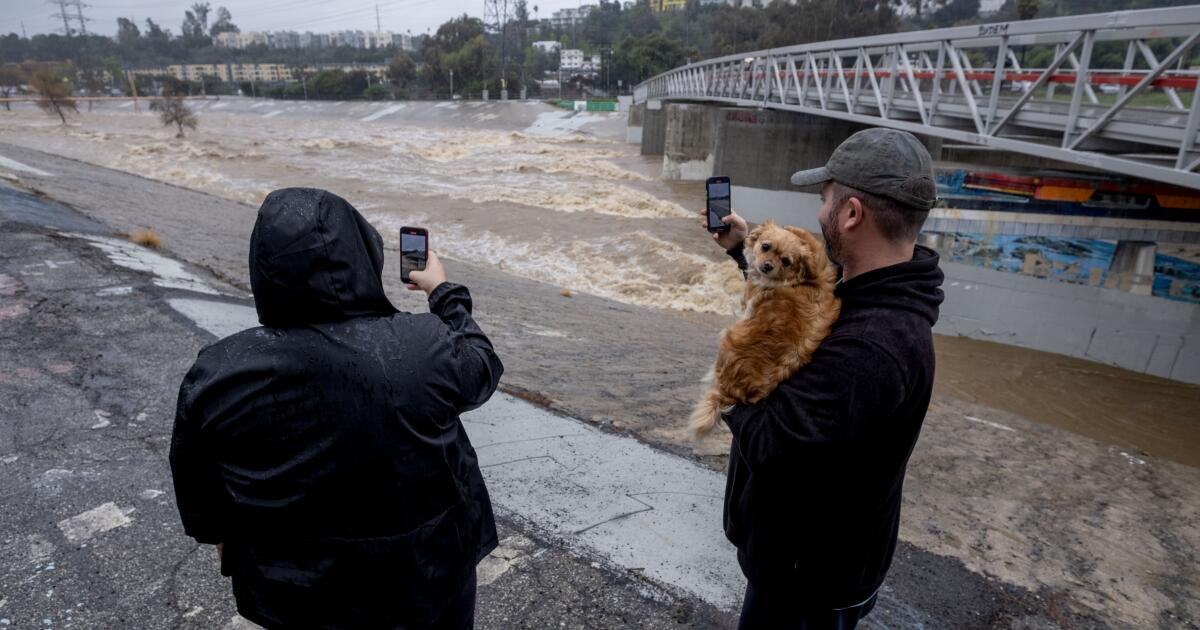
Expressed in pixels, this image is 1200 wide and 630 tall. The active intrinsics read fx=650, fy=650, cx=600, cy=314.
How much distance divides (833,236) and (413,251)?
1446 mm

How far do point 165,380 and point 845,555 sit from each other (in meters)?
5.22

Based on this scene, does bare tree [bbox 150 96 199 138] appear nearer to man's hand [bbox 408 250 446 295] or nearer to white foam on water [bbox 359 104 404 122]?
white foam on water [bbox 359 104 404 122]

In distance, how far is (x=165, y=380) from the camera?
5.08 m

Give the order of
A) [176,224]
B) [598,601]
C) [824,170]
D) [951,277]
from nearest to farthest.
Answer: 1. [824,170]
2. [598,601]
3. [176,224]
4. [951,277]

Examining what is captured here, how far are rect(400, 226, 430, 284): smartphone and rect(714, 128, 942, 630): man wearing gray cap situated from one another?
1254 millimetres

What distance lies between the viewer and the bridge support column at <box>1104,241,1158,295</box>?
1388cm

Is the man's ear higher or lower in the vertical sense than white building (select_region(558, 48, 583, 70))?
lower

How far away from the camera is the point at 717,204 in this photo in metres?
2.67

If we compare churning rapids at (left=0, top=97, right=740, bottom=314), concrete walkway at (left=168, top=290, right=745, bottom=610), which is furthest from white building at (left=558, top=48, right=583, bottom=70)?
concrete walkway at (left=168, top=290, right=745, bottom=610)

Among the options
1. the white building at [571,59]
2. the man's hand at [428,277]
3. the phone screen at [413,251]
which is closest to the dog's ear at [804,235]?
the man's hand at [428,277]

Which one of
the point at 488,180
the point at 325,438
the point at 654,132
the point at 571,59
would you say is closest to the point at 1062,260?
the point at 325,438

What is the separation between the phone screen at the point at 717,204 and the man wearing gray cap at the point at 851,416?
738 millimetres

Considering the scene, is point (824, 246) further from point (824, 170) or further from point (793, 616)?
point (793, 616)

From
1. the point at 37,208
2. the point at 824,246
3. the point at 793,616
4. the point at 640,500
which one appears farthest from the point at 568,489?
the point at 37,208
